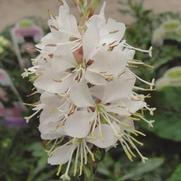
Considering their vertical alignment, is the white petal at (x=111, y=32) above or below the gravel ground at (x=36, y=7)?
above

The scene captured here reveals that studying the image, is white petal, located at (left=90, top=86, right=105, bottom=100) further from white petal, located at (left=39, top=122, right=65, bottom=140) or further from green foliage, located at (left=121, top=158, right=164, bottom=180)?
green foliage, located at (left=121, top=158, right=164, bottom=180)

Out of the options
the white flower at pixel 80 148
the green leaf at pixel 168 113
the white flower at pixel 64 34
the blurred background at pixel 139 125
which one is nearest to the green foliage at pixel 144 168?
the blurred background at pixel 139 125

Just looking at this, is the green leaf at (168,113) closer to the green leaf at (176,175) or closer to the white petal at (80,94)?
the green leaf at (176,175)

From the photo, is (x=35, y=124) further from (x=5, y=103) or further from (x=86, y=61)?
(x=86, y=61)

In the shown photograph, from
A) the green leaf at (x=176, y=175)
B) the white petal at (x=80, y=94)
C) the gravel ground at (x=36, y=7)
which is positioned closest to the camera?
the white petal at (x=80, y=94)

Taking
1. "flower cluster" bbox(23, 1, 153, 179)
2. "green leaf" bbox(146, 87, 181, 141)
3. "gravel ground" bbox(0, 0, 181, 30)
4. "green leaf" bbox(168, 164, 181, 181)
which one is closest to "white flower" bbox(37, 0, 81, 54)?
"flower cluster" bbox(23, 1, 153, 179)

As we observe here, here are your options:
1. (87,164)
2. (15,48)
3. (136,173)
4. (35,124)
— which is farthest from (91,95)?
(15,48)
